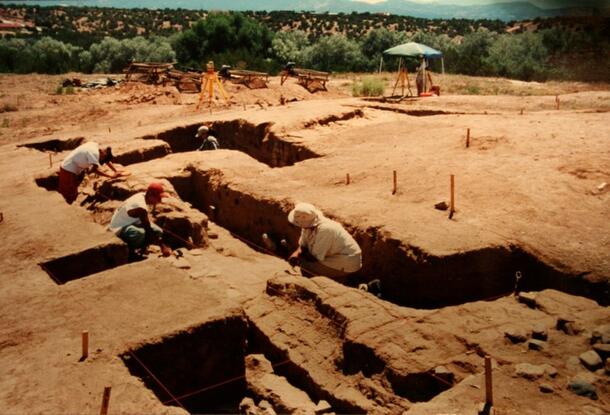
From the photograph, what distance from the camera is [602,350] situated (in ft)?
16.6

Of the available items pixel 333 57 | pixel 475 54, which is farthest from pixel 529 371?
pixel 333 57

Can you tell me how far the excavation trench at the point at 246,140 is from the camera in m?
14.8

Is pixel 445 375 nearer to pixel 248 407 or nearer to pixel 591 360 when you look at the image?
pixel 591 360

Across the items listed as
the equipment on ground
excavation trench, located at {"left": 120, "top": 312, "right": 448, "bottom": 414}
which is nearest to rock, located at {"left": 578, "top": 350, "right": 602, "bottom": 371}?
excavation trench, located at {"left": 120, "top": 312, "right": 448, "bottom": 414}

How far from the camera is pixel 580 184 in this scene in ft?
31.3

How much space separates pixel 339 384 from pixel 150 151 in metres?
9.53

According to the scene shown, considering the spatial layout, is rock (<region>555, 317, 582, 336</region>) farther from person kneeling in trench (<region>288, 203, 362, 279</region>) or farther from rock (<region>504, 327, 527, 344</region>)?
person kneeling in trench (<region>288, 203, 362, 279</region>)

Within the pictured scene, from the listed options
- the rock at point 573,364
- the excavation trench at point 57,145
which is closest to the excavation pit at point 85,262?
the rock at point 573,364

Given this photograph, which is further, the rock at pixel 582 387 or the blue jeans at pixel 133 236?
the blue jeans at pixel 133 236

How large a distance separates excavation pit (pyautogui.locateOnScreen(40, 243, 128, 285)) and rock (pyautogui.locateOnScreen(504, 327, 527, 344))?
4442mm

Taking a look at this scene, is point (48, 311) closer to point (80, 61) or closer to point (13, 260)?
point (13, 260)

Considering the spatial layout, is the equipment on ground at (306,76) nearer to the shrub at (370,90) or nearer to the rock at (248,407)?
the shrub at (370,90)

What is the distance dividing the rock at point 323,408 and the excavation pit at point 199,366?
2.80 feet

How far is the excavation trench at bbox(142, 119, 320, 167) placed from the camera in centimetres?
1480
